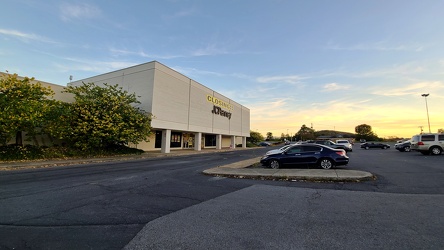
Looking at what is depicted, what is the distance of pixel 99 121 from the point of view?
68.0 ft

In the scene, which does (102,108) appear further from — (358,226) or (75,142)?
(358,226)

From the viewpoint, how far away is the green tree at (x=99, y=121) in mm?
20188

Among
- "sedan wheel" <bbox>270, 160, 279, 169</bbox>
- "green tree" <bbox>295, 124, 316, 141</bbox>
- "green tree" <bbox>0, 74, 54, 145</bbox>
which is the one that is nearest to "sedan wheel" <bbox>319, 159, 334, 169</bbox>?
"sedan wheel" <bbox>270, 160, 279, 169</bbox>

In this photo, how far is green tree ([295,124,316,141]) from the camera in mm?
135250

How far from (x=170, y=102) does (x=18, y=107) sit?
52.5 feet

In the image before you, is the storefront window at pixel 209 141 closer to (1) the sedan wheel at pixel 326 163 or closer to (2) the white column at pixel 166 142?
(2) the white column at pixel 166 142

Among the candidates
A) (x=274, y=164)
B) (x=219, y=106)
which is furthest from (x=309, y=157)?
(x=219, y=106)

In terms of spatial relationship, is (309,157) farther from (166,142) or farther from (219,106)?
(219,106)

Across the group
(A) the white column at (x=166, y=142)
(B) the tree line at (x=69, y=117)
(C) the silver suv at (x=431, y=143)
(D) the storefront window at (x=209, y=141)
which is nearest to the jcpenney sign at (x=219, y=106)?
(D) the storefront window at (x=209, y=141)

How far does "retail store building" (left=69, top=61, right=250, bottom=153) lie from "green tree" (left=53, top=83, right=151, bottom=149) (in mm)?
3375

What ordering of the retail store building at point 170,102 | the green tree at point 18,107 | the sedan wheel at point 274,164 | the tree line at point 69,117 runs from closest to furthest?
1. the sedan wheel at point 274,164
2. the green tree at point 18,107
3. the tree line at point 69,117
4. the retail store building at point 170,102

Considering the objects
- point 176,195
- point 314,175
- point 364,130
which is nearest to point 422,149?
point 314,175

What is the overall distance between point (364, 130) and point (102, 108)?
140 m

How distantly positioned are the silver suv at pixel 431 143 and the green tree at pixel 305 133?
116869 millimetres
